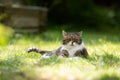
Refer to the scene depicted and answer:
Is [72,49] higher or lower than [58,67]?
higher

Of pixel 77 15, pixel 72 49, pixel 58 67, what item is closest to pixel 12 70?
pixel 58 67

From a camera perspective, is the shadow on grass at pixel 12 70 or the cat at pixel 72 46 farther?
the cat at pixel 72 46

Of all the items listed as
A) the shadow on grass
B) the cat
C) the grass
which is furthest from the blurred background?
the shadow on grass

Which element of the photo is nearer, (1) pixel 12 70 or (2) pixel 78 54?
(1) pixel 12 70

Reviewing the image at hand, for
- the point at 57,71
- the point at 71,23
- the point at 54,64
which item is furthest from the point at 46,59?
the point at 71,23

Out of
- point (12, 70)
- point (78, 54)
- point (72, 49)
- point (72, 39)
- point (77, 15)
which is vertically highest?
point (77, 15)

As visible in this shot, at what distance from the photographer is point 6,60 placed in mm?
9945

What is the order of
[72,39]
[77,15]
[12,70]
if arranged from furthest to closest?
[77,15] → [72,39] → [12,70]

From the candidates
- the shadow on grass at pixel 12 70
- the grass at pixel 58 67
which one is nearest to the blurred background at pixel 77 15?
the grass at pixel 58 67

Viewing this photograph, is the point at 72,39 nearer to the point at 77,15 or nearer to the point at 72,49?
the point at 72,49

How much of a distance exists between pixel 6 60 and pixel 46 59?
80 cm

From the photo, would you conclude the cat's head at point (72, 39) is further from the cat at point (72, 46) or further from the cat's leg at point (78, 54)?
the cat's leg at point (78, 54)

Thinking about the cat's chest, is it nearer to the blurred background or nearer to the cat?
the cat

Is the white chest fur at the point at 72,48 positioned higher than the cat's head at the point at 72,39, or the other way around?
the cat's head at the point at 72,39
